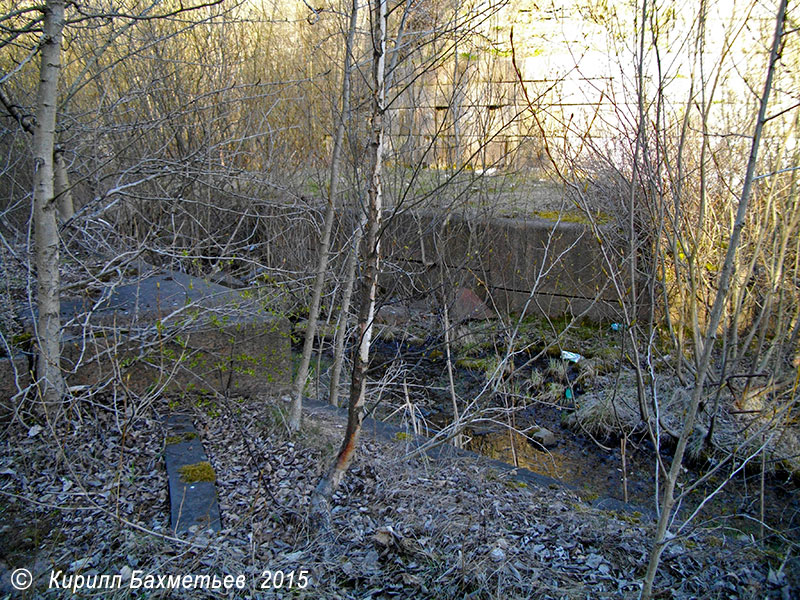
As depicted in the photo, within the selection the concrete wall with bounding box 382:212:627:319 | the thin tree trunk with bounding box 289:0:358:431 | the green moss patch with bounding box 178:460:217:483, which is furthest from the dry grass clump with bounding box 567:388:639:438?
the green moss patch with bounding box 178:460:217:483

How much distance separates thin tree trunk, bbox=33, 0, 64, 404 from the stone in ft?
12.9

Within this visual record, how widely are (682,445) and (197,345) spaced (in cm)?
341

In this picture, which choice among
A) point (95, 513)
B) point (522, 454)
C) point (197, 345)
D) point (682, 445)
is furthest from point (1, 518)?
point (522, 454)

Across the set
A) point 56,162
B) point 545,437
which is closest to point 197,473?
point 56,162

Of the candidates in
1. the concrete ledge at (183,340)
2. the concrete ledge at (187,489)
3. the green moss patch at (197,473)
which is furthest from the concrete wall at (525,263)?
the green moss patch at (197,473)

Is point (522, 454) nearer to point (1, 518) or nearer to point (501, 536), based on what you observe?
point (501, 536)

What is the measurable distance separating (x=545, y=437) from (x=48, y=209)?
439cm

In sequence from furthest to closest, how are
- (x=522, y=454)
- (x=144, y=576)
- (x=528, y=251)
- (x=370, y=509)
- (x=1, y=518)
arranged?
(x=528, y=251) → (x=522, y=454) → (x=370, y=509) → (x=1, y=518) → (x=144, y=576)

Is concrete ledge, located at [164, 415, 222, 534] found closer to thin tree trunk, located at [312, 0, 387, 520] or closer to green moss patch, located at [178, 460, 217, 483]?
green moss patch, located at [178, 460, 217, 483]

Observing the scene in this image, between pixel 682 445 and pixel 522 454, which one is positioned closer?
pixel 682 445

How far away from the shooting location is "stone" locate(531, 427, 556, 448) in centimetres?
552

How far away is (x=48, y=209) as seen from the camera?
3373 millimetres

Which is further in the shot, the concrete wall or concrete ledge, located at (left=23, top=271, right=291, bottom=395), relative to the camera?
the concrete wall

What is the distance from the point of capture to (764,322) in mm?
5363
